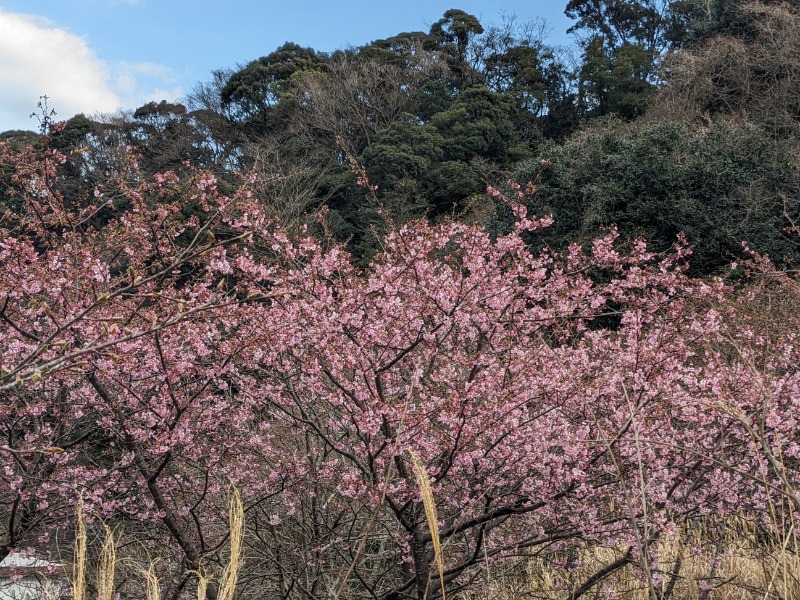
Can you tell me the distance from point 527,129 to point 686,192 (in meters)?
10.5

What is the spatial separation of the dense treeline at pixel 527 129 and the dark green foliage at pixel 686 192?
0.11 ft

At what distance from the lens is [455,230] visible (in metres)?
5.70

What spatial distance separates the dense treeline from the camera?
14258mm

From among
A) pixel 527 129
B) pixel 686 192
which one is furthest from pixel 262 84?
pixel 686 192

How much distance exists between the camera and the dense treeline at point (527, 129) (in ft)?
46.8

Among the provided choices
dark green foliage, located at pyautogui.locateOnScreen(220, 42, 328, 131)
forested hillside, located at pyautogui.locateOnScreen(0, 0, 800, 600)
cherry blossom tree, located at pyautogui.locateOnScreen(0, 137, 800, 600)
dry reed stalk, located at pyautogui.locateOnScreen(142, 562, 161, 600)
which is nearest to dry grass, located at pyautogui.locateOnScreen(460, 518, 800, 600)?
forested hillside, located at pyautogui.locateOnScreen(0, 0, 800, 600)

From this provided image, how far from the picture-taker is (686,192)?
14180mm

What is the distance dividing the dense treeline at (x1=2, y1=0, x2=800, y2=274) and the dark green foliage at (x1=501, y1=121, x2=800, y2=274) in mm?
34

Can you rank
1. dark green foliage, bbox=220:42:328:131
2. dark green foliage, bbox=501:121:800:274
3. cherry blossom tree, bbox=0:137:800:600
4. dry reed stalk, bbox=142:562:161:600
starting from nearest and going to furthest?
dry reed stalk, bbox=142:562:161:600
cherry blossom tree, bbox=0:137:800:600
dark green foliage, bbox=501:121:800:274
dark green foliage, bbox=220:42:328:131

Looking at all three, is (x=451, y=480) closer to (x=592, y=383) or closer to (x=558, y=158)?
(x=592, y=383)

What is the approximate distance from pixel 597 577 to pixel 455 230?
3135mm

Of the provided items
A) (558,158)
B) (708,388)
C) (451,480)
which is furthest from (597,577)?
(558,158)

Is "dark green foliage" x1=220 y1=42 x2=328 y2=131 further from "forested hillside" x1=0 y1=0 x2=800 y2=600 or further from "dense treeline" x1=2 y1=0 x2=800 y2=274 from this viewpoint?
"forested hillside" x1=0 y1=0 x2=800 y2=600

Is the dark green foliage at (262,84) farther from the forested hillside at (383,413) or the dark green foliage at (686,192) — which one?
the forested hillside at (383,413)
